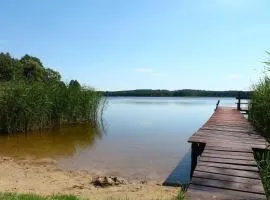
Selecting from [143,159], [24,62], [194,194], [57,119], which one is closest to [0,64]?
[24,62]

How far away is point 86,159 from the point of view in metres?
12.3

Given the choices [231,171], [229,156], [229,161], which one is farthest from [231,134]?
[231,171]

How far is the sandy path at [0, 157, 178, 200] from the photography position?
23.3ft

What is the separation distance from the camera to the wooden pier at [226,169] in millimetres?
4898

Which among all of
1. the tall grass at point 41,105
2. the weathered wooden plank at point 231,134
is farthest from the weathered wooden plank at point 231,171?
the tall grass at point 41,105

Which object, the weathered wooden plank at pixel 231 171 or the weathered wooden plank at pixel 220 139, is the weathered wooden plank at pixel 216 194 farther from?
the weathered wooden plank at pixel 220 139

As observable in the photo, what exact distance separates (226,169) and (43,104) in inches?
529

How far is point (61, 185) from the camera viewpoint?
8.02 m

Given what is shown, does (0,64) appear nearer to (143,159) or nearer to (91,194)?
(143,159)

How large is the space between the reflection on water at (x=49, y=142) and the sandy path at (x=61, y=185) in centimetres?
252

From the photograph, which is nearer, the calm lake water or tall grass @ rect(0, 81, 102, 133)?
the calm lake water

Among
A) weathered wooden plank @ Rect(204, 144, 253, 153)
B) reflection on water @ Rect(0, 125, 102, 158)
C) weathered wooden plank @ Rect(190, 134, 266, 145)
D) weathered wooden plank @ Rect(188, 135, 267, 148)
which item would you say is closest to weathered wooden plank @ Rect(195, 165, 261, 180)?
weathered wooden plank @ Rect(204, 144, 253, 153)

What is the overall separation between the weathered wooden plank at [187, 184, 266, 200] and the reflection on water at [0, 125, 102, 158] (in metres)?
8.52

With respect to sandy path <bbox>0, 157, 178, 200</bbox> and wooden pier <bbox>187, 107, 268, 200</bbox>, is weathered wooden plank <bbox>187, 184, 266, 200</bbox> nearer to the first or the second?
wooden pier <bbox>187, 107, 268, 200</bbox>
